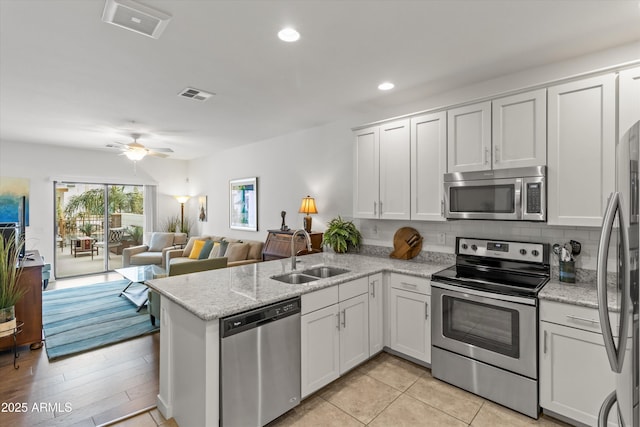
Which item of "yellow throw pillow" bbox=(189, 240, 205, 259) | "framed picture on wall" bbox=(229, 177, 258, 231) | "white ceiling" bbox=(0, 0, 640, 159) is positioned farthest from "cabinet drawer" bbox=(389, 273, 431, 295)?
"yellow throw pillow" bbox=(189, 240, 205, 259)

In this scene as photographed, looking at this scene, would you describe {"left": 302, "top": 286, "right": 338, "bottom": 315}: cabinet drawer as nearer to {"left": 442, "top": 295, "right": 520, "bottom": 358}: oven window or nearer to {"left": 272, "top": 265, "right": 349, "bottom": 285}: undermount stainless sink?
{"left": 272, "top": 265, "right": 349, "bottom": 285}: undermount stainless sink

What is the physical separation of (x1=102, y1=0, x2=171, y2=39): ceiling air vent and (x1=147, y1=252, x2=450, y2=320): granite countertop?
1.72 meters

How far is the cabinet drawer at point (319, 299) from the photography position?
226cm

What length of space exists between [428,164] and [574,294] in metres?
1.51

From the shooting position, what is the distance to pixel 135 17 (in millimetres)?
1893

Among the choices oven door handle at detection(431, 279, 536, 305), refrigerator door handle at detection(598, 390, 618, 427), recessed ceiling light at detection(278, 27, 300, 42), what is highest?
recessed ceiling light at detection(278, 27, 300, 42)

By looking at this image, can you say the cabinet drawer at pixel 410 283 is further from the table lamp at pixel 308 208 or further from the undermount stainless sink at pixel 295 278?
the table lamp at pixel 308 208

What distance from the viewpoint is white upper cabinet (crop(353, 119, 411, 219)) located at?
319 centimetres

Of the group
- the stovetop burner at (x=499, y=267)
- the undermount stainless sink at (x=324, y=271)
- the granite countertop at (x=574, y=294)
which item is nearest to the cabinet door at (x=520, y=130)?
the stovetop burner at (x=499, y=267)

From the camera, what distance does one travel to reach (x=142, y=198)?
738 centimetres

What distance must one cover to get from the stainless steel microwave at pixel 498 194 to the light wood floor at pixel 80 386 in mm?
2962

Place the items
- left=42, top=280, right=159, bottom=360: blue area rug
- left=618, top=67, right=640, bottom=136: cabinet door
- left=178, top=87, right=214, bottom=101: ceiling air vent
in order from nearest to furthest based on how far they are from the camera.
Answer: left=618, top=67, right=640, bottom=136: cabinet door → left=178, top=87, right=214, bottom=101: ceiling air vent → left=42, top=280, right=159, bottom=360: blue area rug

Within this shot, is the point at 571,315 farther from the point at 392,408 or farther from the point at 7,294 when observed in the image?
the point at 7,294

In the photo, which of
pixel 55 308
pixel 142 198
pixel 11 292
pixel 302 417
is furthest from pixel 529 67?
pixel 142 198
